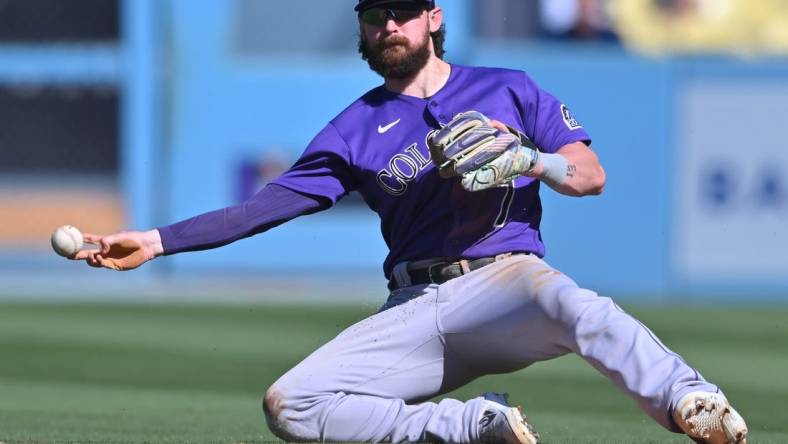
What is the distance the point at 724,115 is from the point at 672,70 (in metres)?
0.67

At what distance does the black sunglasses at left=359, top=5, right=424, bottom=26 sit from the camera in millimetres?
6312

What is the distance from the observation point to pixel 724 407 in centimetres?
517

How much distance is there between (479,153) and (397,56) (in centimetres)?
92

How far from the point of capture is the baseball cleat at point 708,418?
5.14m

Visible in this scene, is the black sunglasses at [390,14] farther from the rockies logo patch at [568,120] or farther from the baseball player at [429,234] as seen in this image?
the rockies logo patch at [568,120]

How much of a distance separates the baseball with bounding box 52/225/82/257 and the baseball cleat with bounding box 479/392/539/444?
1.58 m

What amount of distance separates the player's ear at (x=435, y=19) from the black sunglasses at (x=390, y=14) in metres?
0.11

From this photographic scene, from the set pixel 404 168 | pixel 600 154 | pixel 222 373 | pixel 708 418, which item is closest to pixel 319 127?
pixel 600 154

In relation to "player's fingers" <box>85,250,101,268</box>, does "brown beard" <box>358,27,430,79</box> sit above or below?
above

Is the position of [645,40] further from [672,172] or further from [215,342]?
[215,342]

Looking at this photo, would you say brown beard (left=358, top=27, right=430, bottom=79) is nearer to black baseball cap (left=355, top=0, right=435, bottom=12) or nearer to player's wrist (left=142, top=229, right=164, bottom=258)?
black baseball cap (left=355, top=0, right=435, bottom=12)

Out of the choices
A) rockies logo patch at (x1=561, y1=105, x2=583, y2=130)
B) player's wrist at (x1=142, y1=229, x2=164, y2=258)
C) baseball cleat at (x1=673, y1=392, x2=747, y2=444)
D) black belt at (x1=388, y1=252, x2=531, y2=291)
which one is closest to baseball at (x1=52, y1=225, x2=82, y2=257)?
player's wrist at (x1=142, y1=229, x2=164, y2=258)

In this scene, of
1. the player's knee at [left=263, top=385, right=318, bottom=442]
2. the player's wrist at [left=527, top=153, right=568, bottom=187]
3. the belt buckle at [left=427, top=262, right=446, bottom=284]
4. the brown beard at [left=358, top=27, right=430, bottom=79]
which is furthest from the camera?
the brown beard at [left=358, top=27, right=430, bottom=79]

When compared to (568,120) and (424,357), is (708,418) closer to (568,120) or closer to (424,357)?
(424,357)
